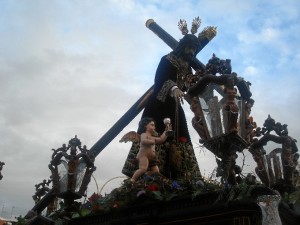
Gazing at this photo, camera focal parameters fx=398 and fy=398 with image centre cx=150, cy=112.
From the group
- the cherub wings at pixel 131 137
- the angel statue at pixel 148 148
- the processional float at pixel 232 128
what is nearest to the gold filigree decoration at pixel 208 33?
the cherub wings at pixel 131 137

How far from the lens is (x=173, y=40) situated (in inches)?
754

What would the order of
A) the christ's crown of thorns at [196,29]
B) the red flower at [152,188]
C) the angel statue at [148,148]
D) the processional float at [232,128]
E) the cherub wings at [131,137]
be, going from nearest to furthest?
1. the processional float at [232,128]
2. the red flower at [152,188]
3. the angel statue at [148,148]
4. the cherub wings at [131,137]
5. the christ's crown of thorns at [196,29]

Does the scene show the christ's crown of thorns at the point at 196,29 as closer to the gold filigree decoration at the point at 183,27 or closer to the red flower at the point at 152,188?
the gold filigree decoration at the point at 183,27

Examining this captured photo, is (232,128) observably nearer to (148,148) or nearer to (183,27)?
(148,148)

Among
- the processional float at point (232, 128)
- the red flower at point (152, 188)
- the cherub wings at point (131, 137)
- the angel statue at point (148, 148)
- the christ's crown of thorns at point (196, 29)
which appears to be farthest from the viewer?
the christ's crown of thorns at point (196, 29)

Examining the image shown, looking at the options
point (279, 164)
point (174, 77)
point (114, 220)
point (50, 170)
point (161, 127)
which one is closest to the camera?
point (279, 164)

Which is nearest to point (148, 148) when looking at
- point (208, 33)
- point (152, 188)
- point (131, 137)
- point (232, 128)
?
point (131, 137)

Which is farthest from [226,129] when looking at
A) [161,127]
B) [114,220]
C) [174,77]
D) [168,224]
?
[174,77]

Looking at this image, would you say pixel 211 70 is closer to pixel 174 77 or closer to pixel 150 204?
pixel 150 204

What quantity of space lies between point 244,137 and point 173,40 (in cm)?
1274

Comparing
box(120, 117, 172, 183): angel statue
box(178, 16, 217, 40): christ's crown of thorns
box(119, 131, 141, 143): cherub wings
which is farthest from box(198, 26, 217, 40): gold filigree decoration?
box(120, 117, 172, 183): angel statue

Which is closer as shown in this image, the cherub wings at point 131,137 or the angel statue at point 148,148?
the angel statue at point 148,148

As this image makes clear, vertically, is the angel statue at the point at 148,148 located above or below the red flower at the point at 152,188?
above

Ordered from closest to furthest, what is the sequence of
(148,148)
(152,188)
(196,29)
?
(152,188)
(148,148)
(196,29)
